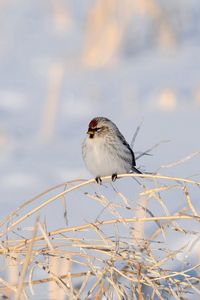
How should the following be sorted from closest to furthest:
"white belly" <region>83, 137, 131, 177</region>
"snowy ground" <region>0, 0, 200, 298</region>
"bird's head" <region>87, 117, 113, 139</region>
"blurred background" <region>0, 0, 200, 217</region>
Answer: "white belly" <region>83, 137, 131, 177</region> → "bird's head" <region>87, 117, 113, 139</region> → "snowy ground" <region>0, 0, 200, 298</region> → "blurred background" <region>0, 0, 200, 217</region>

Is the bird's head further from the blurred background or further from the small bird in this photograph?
the blurred background

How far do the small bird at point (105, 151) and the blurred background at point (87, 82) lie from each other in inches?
57.3

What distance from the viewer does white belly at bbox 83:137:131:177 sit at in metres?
4.58

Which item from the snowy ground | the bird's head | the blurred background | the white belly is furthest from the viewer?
the blurred background

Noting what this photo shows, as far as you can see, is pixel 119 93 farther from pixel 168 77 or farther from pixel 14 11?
pixel 14 11

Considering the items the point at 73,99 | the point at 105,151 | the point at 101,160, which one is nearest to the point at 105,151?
the point at 105,151

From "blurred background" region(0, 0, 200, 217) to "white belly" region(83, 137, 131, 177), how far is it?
1492mm

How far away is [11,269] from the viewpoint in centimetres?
390

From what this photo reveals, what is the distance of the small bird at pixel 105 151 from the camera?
4.60 metres

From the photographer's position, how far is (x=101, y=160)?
4617mm

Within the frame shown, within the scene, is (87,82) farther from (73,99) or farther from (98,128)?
(98,128)

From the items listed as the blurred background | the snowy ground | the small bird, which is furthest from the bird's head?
the blurred background

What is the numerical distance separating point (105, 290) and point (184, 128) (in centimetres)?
531

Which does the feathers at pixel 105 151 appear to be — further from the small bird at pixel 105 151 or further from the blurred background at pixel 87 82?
the blurred background at pixel 87 82
